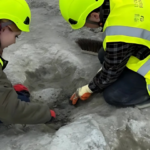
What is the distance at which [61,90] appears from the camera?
2.14 metres

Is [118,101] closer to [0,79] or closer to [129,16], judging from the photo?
[129,16]

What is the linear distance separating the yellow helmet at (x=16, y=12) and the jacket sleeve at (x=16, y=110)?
35 cm

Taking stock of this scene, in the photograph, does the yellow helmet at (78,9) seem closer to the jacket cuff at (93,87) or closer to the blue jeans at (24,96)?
the jacket cuff at (93,87)

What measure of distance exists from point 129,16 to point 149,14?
14cm

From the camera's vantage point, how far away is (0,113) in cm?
139

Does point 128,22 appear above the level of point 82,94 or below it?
above

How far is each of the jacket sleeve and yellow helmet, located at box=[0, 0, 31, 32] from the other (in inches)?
13.7

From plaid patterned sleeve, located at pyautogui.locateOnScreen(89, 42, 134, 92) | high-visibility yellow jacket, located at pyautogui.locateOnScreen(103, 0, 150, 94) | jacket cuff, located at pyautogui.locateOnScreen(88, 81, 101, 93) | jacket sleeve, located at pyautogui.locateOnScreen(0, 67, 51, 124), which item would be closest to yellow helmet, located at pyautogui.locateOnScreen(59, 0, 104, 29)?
high-visibility yellow jacket, located at pyautogui.locateOnScreen(103, 0, 150, 94)

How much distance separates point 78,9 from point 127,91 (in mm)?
696

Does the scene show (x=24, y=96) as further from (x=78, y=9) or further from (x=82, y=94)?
(x=78, y=9)

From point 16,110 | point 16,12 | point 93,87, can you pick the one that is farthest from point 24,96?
point 16,12

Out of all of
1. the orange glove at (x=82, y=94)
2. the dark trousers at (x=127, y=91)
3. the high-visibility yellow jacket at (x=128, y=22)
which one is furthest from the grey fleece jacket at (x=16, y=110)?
the high-visibility yellow jacket at (x=128, y=22)

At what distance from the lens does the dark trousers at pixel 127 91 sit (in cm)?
174

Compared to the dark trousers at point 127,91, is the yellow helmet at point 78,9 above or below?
above
